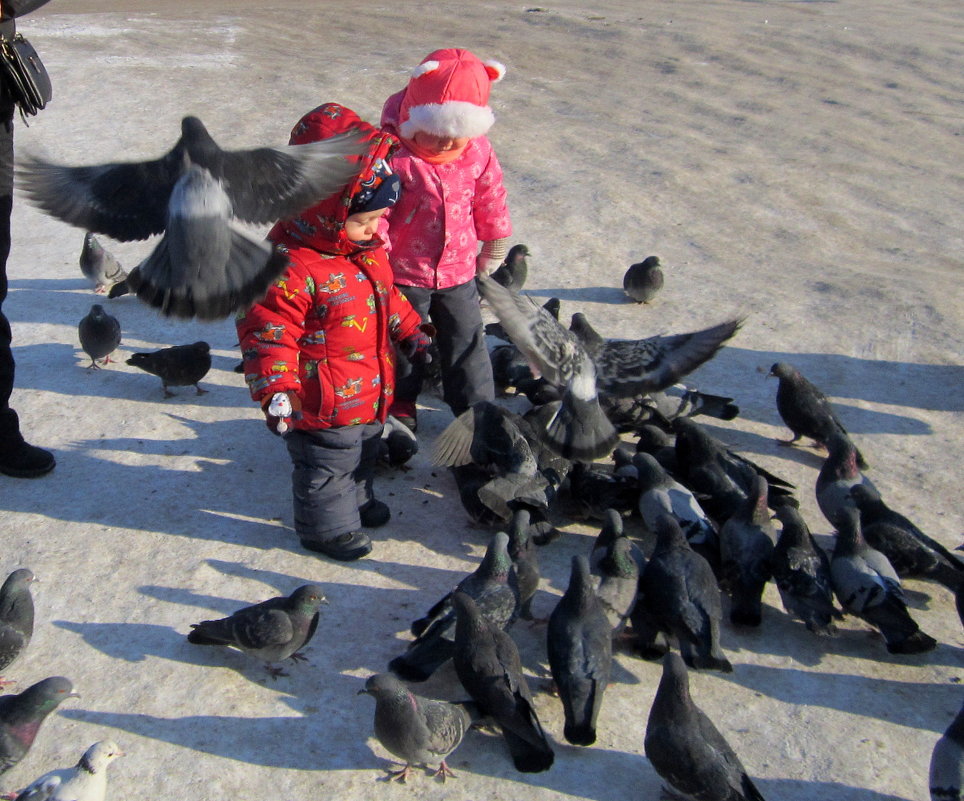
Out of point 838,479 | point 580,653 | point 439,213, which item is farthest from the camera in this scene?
point 439,213

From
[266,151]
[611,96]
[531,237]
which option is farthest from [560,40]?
[266,151]

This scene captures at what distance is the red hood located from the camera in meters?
4.16

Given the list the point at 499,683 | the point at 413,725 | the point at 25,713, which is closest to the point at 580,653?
the point at 499,683

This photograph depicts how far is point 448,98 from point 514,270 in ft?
9.37

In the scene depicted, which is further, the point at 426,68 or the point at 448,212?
the point at 448,212

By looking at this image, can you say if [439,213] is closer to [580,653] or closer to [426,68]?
[426,68]

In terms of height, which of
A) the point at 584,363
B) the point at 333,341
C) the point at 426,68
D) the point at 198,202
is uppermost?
the point at 426,68

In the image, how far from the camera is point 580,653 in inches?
147

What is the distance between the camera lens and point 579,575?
156 inches

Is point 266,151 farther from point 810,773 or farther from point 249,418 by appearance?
point 810,773

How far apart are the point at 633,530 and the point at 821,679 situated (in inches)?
51.9

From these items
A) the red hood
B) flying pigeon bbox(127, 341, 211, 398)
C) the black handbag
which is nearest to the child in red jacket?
the red hood

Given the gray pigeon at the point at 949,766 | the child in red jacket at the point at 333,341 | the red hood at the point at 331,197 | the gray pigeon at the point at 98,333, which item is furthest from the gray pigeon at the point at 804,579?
the gray pigeon at the point at 98,333

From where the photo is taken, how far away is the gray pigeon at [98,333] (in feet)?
20.0
